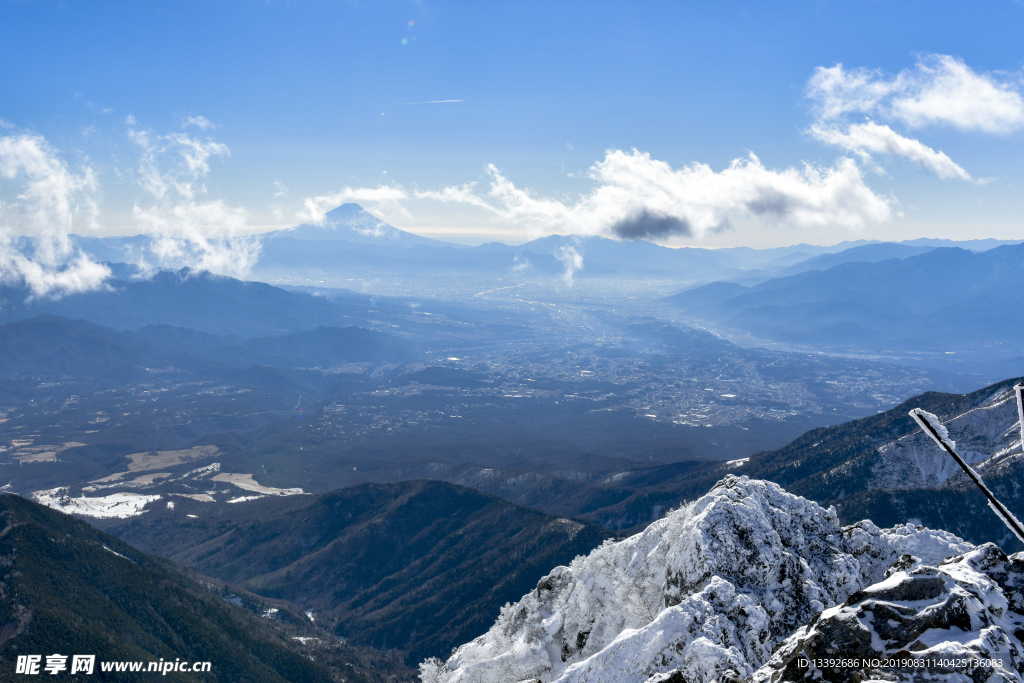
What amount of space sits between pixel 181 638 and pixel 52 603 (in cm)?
2519

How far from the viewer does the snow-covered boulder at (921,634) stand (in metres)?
24.4

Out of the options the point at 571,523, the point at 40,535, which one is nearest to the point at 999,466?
the point at 571,523

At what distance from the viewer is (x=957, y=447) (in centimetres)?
16900

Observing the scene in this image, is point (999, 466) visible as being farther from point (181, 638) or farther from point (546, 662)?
point (181, 638)

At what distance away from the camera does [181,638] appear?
12175cm

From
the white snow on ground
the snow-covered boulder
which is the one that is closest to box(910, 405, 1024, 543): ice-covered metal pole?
the snow-covered boulder

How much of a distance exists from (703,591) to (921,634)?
24.9m

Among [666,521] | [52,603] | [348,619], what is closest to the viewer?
[666,521]

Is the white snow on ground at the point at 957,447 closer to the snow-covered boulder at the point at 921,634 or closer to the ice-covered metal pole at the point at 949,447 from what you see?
the snow-covered boulder at the point at 921,634

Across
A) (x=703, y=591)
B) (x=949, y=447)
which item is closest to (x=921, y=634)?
(x=949, y=447)

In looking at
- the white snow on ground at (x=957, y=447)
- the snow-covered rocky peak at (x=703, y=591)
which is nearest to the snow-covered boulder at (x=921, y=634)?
the snow-covered rocky peak at (x=703, y=591)

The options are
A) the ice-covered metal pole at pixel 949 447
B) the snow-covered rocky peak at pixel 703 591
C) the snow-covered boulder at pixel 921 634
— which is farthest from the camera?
the snow-covered rocky peak at pixel 703 591

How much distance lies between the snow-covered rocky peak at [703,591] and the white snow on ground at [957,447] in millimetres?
123852

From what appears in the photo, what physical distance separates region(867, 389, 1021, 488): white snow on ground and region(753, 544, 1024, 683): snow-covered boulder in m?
158
